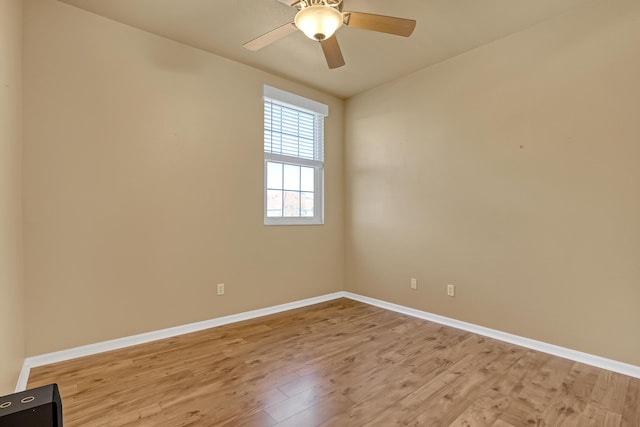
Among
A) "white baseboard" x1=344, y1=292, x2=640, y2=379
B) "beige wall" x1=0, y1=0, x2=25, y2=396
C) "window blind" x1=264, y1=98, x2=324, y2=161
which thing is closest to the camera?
"beige wall" x1=0, y1=0, x2=25, y2=396

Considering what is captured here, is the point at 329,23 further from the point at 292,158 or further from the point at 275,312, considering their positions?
the point at 275,312

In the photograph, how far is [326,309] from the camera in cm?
376

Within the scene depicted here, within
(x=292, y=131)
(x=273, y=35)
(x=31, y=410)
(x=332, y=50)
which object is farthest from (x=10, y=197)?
(x=292, y=131)

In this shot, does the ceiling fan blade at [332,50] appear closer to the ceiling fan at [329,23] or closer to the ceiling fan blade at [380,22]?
the ceiling fan at [329,23]

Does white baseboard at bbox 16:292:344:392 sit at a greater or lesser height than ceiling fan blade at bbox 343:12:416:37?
lesser

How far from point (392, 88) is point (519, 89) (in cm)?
140

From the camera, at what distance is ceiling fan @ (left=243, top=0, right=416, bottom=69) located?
67.7 inches

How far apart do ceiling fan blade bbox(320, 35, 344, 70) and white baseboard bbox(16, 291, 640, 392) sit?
2.60m

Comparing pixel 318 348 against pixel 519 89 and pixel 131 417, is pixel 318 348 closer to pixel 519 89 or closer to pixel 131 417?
pixel 131 417

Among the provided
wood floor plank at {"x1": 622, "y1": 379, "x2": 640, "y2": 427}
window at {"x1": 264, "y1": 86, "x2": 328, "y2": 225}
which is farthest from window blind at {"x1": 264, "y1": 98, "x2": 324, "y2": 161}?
wood floor plank at {"x1": 622, "y1": 379, "x2": 640, "y2": 427}

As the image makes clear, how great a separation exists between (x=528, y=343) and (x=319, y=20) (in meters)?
2.94

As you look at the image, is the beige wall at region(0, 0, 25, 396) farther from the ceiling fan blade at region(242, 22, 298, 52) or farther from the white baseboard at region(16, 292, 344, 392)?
the ceiling fan blade at region(242, 22, 298, 52)

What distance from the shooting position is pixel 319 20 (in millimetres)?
1721

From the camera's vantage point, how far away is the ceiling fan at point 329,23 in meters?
1.72
